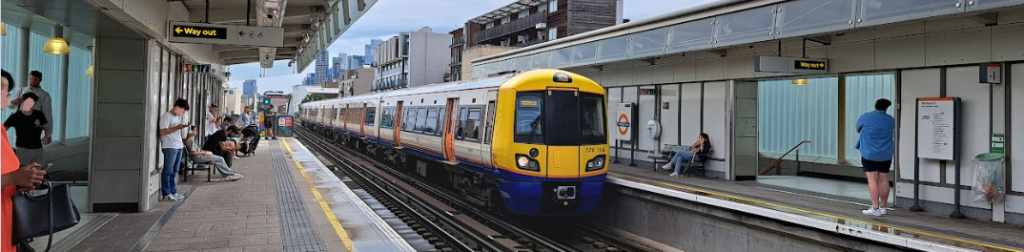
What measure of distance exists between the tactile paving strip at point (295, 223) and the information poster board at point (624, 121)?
279 inches

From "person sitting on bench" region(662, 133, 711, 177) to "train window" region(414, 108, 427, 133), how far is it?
500 cm

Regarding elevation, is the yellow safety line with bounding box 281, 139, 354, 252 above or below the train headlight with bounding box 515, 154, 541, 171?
below

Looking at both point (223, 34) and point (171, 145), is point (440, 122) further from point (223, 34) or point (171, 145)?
point (171, 145)

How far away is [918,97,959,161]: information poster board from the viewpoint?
794 centimetres

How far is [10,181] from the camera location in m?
3.34

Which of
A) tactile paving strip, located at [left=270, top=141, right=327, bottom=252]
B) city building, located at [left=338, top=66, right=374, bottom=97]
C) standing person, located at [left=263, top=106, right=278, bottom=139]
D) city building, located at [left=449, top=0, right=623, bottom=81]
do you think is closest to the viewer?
tactile paving strip, located at [left=270, top=141, right=327, bottom=252]

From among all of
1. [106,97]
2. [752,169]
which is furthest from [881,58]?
[106,97]

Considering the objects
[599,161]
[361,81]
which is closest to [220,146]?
[599,161]

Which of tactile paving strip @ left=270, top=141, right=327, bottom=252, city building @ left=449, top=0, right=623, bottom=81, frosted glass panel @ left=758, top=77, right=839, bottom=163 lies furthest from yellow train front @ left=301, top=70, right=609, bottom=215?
city building @ left=449, top=0, right=623, bottom=81

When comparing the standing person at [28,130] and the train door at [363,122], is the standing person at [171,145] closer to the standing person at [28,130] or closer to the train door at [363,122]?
the standing person at [28,130]

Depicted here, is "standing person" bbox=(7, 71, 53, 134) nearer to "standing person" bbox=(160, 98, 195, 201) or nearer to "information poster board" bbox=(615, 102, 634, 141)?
"standing person" bbox=(160, 98, 195, 201)

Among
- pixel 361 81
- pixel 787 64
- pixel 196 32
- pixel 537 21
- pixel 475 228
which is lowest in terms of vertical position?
pixel 475 228

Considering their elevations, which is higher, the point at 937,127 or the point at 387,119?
the point at 387,119

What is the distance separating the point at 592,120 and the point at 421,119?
16.5ft
